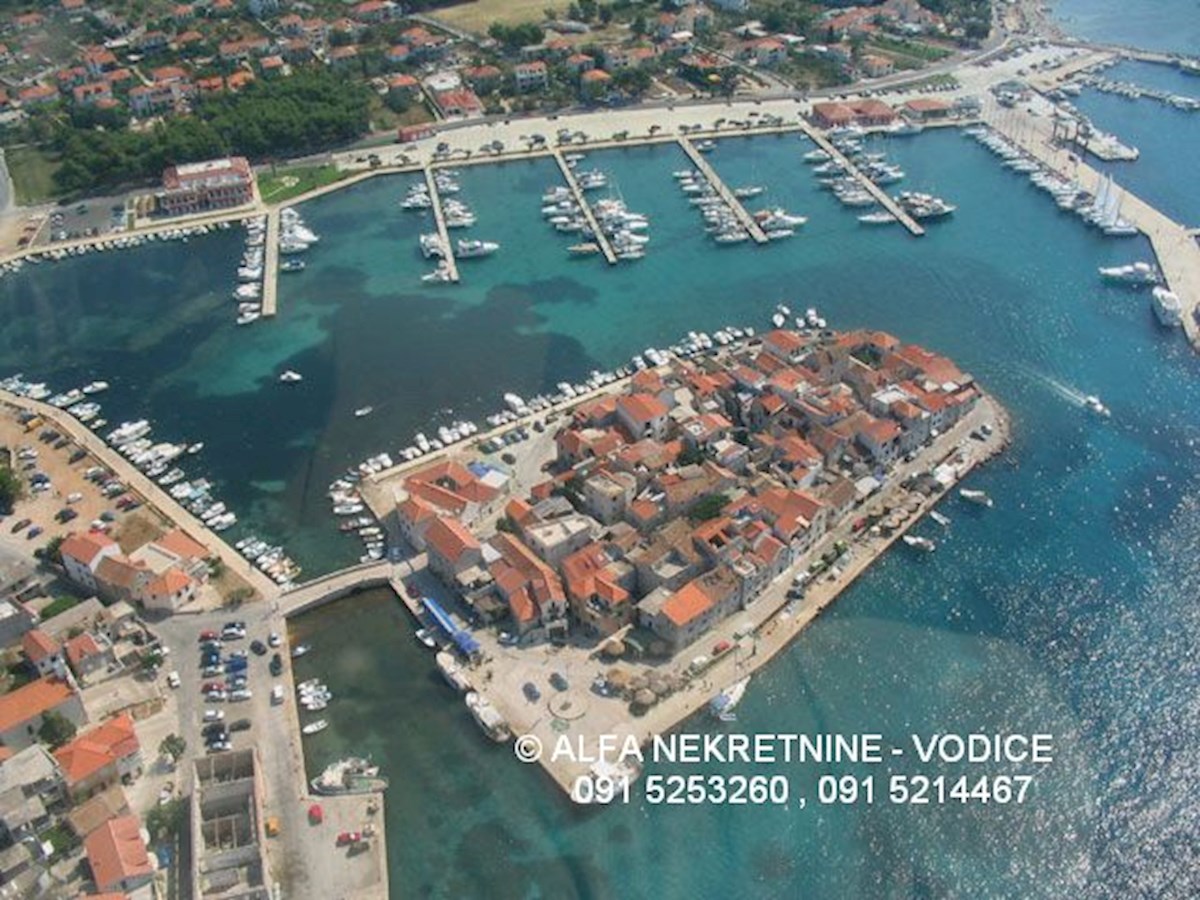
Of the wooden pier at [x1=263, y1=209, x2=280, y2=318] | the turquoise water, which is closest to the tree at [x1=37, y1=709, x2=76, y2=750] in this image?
the wooden pier at [x1=263, y1=209, x2=280, y2=318]

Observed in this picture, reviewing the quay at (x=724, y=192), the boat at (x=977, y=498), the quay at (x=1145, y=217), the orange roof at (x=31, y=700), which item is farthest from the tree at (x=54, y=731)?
the quay at (x=1145, y=217)

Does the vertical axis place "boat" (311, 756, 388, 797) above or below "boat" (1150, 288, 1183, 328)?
above

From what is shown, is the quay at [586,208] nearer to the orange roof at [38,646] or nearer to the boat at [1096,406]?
the boat at [1096,406]

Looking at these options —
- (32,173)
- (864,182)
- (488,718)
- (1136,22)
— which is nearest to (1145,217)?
(864,182)

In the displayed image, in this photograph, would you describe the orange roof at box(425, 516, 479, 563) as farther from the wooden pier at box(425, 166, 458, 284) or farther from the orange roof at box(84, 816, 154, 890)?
the wooden pier at box(425, 166, 458, 284)

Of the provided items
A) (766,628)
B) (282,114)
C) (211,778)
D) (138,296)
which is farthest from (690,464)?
(282,114)

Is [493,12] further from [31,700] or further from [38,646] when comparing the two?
[31,700]
